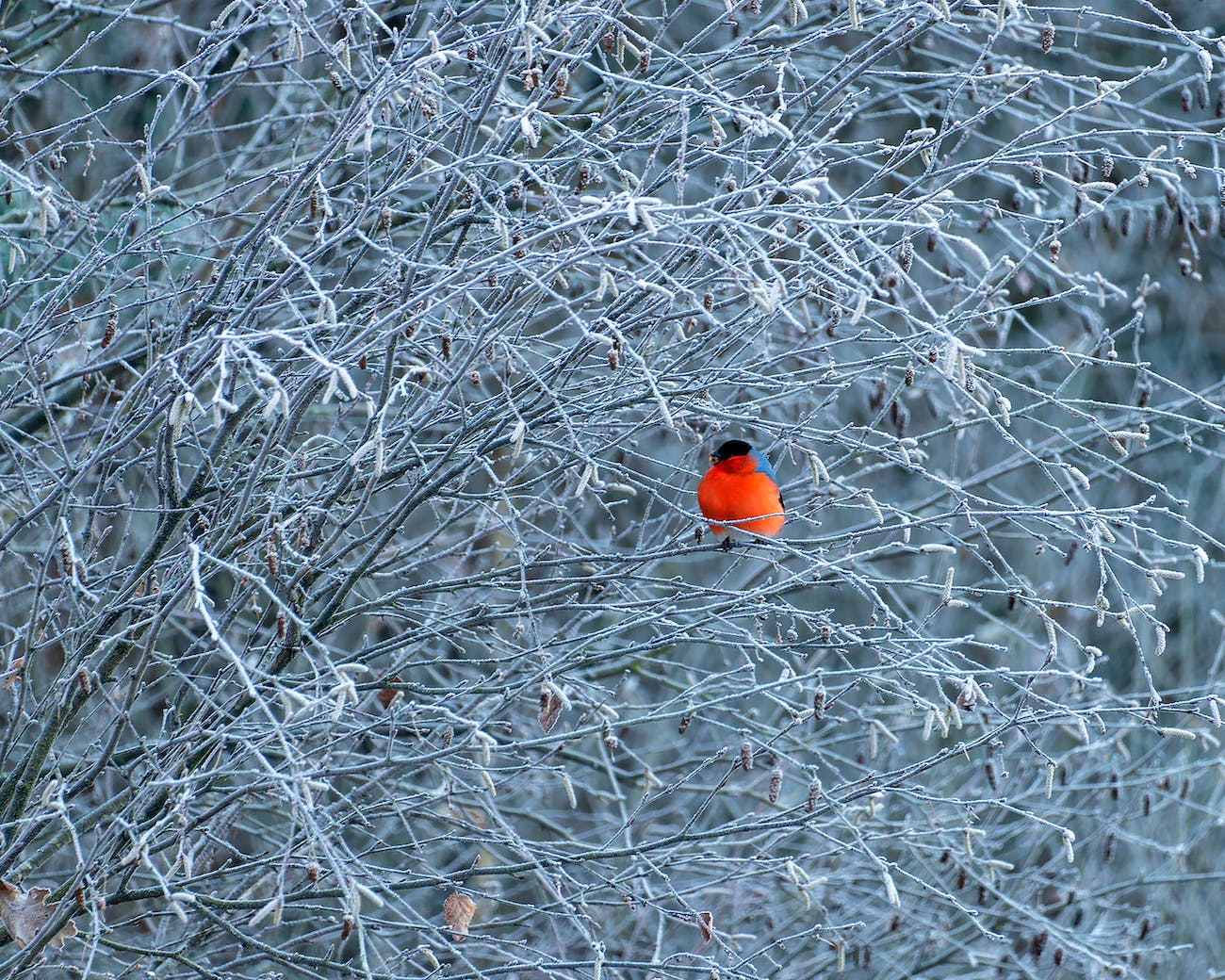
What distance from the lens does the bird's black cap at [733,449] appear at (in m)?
4.84

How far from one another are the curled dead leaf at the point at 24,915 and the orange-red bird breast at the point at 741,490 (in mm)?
2240

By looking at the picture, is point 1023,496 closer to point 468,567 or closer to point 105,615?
point 468,567

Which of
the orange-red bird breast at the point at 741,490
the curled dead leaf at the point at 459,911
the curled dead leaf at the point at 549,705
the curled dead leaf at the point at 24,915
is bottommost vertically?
the orange-red bird breast at the point at 741,490

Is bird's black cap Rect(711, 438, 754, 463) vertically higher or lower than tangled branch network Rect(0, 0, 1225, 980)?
lower

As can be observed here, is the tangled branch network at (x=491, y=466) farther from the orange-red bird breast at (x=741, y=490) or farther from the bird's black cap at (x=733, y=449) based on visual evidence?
the bird's black cap at (x=733, y=449)

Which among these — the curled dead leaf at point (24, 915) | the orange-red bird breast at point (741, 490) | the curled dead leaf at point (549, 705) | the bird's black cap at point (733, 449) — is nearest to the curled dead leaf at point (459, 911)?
the curled dead leaf at point (549, 705)

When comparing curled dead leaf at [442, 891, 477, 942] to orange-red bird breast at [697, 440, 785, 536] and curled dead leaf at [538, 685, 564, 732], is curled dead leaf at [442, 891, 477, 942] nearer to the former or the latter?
curled dead leaf at [538, 685, 564, 732]

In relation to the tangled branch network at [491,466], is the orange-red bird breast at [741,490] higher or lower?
lower

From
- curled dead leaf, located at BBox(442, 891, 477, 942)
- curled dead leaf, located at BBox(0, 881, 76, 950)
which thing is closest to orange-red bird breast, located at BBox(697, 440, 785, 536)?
curled dead leaf, located at BBox(442, 891, 477, 942)

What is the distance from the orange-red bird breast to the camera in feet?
14.9

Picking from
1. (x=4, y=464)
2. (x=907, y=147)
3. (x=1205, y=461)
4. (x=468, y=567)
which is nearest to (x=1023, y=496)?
(x=1205, y=461)

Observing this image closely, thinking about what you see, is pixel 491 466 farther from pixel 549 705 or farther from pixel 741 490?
pixel 549 705

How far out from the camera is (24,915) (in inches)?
136

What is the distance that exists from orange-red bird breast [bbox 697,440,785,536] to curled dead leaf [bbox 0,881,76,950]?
224 centimetres
